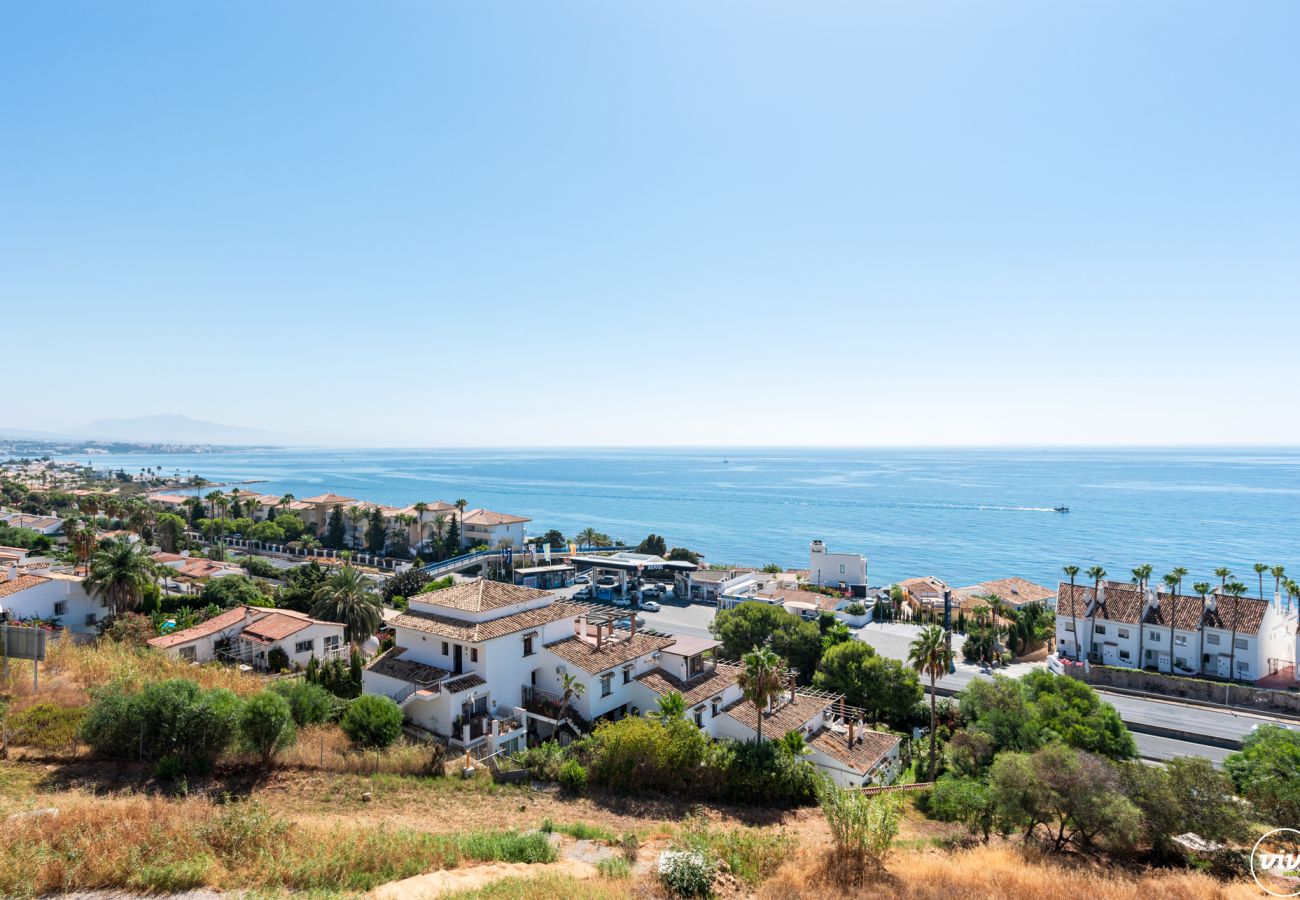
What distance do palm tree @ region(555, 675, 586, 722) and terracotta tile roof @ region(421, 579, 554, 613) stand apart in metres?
5.04

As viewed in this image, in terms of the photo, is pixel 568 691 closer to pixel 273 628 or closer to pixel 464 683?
pixel 464 683

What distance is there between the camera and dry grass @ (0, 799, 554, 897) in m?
13.0

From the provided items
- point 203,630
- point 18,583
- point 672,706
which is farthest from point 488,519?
point 672,706

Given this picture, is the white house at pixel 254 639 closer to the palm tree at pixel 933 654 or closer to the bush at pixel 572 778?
the bush at pixel 572 778

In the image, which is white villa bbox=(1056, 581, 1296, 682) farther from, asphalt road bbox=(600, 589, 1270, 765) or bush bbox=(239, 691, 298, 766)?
bush bbox=(239, 691, 298, 766)

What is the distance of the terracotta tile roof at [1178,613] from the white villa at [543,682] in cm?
3215

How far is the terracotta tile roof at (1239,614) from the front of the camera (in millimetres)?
46531

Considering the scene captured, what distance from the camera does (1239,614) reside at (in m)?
47.6

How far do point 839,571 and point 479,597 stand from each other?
166 ft

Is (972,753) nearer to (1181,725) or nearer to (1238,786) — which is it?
(1238,786)

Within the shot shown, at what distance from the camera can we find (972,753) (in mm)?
28188

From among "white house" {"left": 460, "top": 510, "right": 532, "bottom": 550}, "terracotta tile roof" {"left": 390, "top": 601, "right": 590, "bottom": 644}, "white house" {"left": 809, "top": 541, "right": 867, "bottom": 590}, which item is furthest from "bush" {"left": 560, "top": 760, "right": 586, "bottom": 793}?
"white house" {"left": 460, "top": 510, "right": 532, "bottom": 550}

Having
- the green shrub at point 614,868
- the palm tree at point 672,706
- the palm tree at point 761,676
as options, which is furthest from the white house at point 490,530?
the green shrub at point 614,868

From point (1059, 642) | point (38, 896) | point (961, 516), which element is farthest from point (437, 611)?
point (961, 516)
